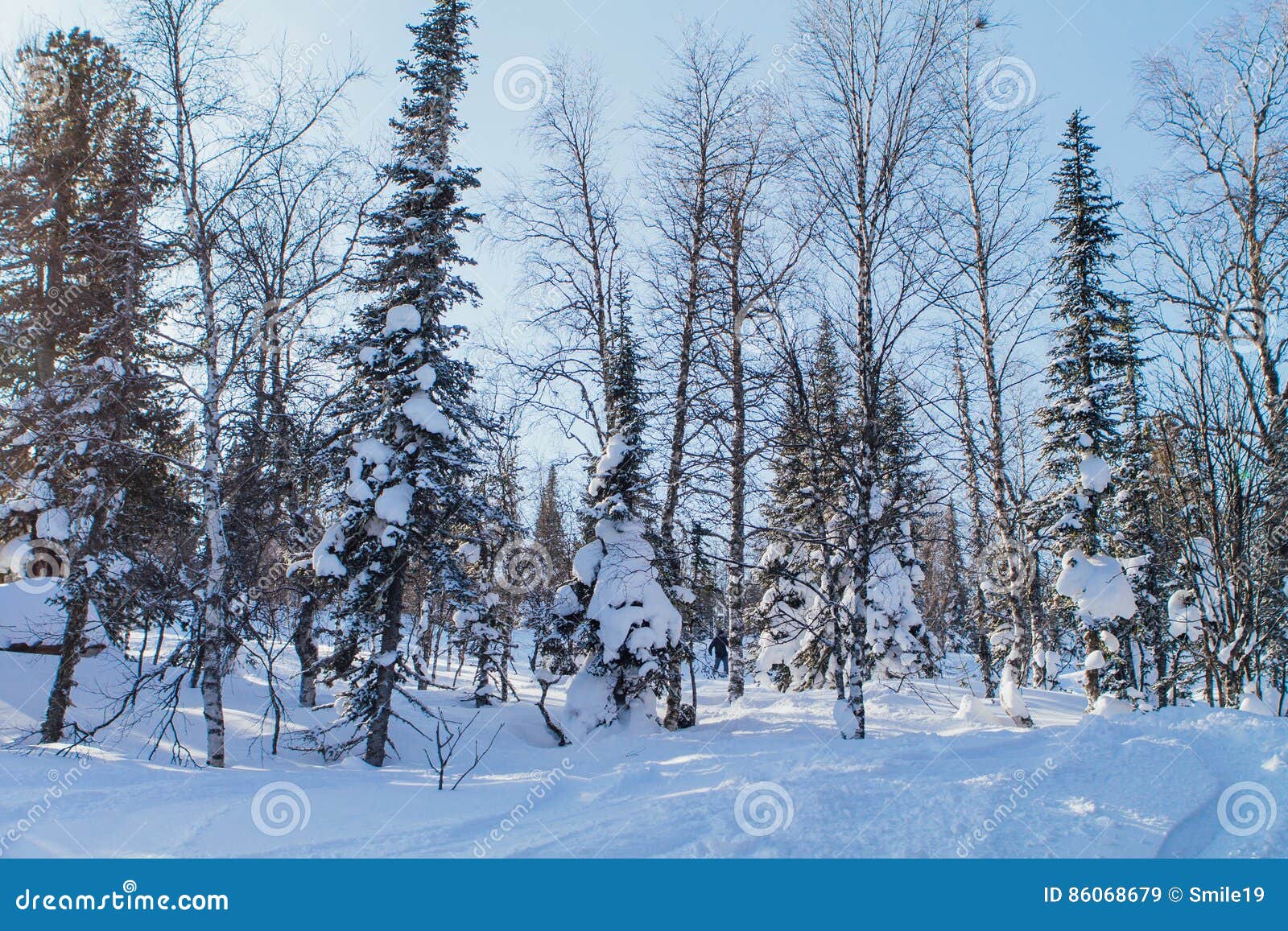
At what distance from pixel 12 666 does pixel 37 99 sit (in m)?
11.8

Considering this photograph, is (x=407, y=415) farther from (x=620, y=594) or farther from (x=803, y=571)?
(x=803, y=571)

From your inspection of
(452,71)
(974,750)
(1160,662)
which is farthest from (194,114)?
(1160,662)

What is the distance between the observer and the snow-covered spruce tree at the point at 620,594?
489 inches

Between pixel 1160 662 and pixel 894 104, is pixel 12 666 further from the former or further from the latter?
pixel 1160 662

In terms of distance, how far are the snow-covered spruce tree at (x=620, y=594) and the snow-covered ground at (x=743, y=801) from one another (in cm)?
181

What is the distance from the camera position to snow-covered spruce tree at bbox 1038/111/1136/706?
642 inches

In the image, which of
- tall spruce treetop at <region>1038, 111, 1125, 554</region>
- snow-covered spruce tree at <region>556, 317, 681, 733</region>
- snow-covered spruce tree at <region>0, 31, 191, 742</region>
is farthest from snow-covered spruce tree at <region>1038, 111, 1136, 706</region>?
snow-covered spruce tree at <region>0, 31, 191, 742</region>

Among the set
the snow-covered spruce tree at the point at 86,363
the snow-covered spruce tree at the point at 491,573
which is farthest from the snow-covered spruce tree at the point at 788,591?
the snow-covered spruce tree at the point at 86,363

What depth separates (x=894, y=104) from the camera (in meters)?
10.2

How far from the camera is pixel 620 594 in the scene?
12.5m

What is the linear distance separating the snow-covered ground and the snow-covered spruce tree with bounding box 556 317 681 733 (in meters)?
1.81

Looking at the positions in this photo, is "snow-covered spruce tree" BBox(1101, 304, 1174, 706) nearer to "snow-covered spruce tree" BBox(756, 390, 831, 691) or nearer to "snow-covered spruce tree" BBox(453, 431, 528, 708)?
"snow-covered spruce tree" BBox(756, 390, 831, 691)

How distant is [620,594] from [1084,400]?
1287cm
